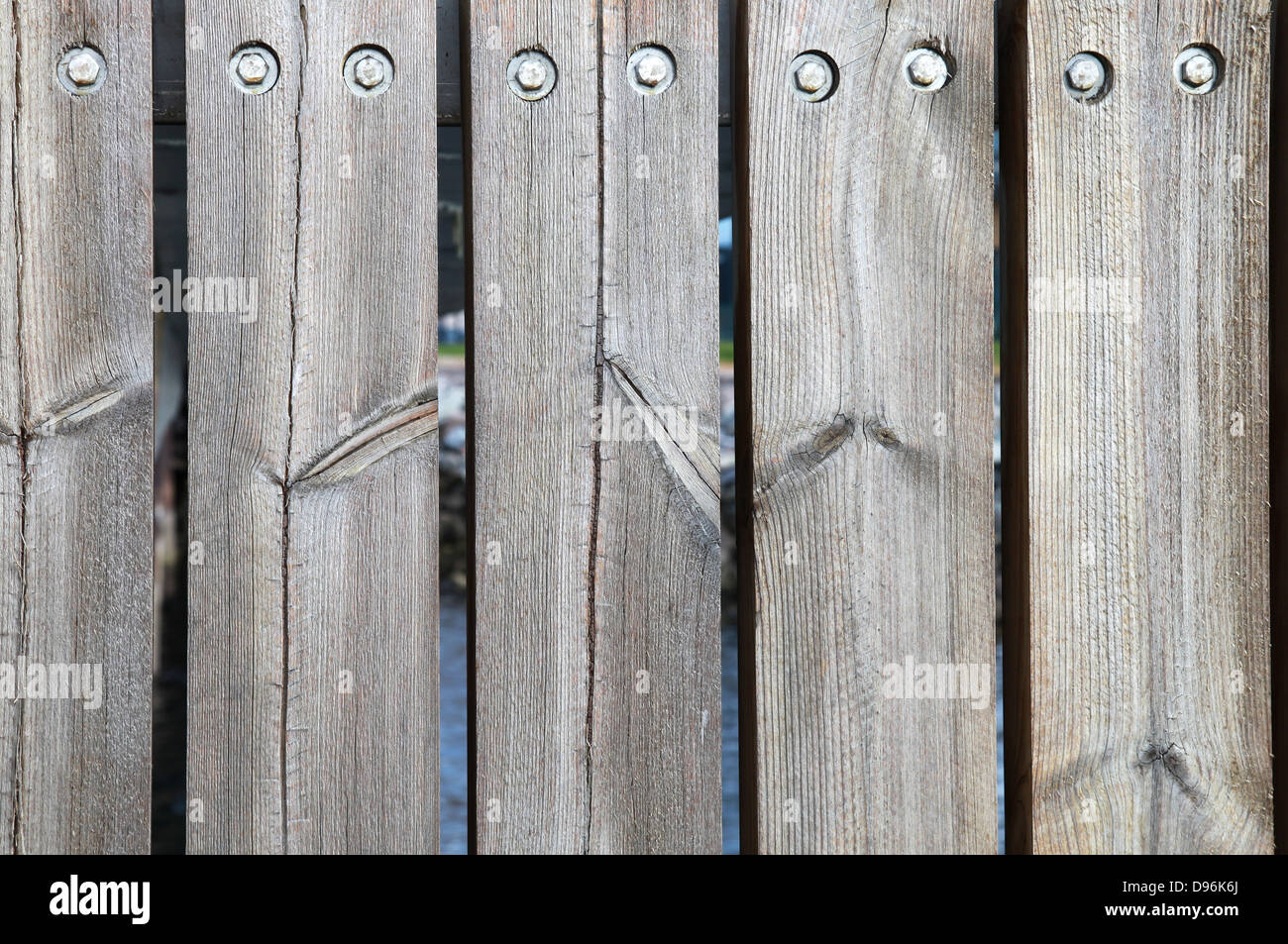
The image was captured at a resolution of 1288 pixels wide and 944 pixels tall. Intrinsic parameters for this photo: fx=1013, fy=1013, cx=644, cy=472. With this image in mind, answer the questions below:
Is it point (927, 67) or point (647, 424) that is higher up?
point (927, 67)

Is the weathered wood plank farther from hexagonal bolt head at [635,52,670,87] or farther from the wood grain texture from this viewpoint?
the wood grain texture

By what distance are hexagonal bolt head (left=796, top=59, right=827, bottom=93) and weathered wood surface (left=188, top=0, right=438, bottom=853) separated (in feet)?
1.51

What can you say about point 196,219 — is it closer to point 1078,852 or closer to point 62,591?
point 62,591

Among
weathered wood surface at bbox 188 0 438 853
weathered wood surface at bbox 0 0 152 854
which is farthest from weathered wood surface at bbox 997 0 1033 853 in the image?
weathered wood surface at bbox 0 0 152 854

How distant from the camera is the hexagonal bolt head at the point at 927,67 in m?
1.26

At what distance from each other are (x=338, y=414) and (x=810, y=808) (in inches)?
29.8

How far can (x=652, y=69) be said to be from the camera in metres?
1.24

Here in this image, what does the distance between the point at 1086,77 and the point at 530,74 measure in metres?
0.69

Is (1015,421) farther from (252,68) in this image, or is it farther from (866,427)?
(252,68)

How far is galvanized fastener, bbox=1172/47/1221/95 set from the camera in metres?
1.27

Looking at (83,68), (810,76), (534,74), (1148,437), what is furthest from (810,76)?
(83,68)

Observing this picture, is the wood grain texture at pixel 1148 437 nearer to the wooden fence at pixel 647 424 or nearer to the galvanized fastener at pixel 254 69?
the wooden fence at pixel 647 424
